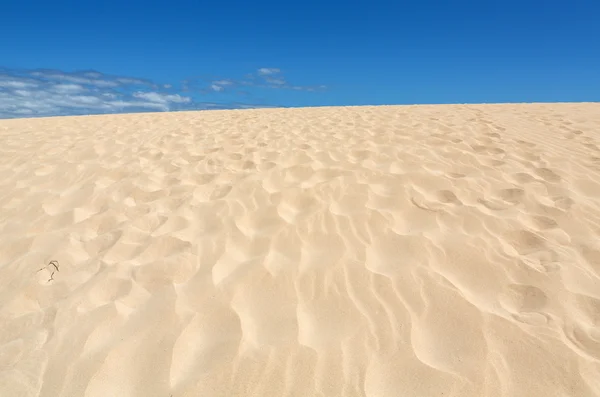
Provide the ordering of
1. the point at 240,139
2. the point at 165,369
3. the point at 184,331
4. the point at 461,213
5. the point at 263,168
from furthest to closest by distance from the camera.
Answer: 1. the point at 240,139
2. the point at 263,168
3. the point at 461,213
4. the point at 184,331
5. the point at 165,369

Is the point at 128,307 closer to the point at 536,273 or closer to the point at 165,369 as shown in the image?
the point at 165,369

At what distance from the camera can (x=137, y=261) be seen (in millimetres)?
2570

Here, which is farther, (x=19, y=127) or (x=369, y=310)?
(x=19, y=127)

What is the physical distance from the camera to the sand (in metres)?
1.65

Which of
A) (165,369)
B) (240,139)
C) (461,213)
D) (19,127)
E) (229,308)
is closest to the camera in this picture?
(165,369)

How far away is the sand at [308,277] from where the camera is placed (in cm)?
165

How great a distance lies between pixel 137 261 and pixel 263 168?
2004mm

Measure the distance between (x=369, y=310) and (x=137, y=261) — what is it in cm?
159

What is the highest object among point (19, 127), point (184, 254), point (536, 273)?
point (536, 273)

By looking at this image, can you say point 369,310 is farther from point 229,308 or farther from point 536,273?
point 536,273

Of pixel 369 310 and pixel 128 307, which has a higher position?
pixel 369 310

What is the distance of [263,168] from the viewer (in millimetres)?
4289

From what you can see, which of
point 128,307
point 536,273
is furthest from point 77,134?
point 536,273

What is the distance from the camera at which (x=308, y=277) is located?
227 cm
